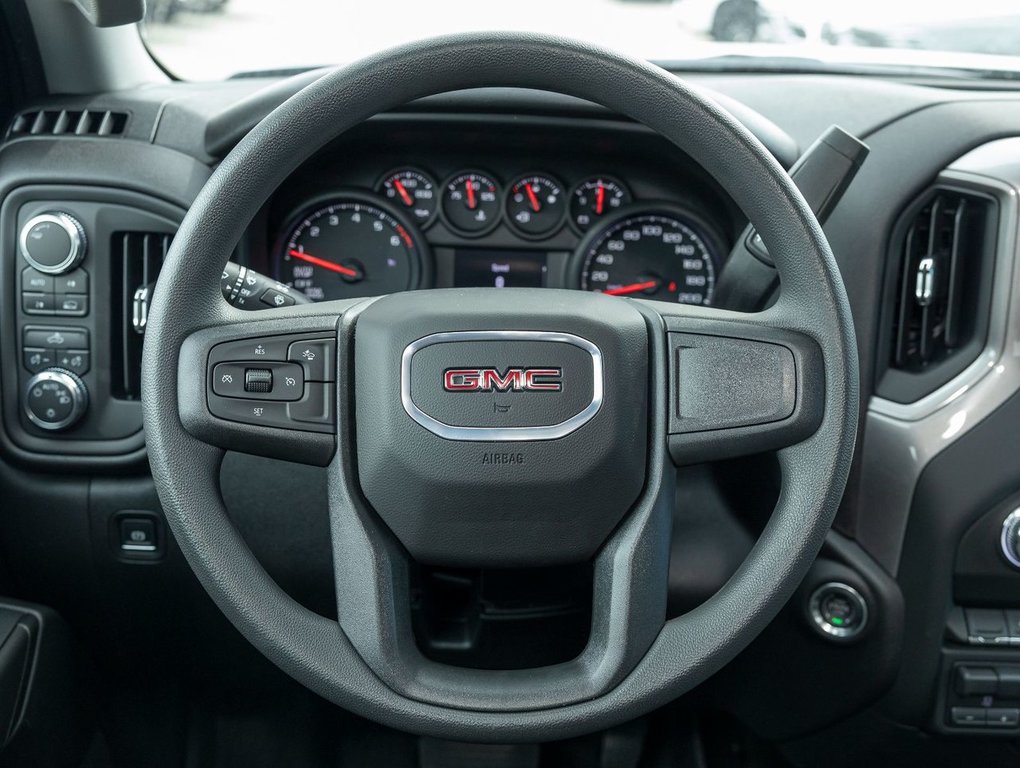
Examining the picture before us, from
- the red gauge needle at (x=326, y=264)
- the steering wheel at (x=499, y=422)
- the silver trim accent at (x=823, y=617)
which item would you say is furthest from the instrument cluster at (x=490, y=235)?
the steering wheel at (x=499, y=422)

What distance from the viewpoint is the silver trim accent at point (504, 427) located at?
37.9 inches

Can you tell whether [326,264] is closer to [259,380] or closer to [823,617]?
[259,380]

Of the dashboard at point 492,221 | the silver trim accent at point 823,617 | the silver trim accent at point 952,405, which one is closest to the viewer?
the silver trim accent at point 952,405

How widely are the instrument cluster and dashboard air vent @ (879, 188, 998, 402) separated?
276mm

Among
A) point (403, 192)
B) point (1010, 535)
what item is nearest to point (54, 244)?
point (403, 192)

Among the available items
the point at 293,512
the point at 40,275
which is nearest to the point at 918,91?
the point at 293,512

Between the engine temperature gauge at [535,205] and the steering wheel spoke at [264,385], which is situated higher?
the engine temperature gauge at [535,205]

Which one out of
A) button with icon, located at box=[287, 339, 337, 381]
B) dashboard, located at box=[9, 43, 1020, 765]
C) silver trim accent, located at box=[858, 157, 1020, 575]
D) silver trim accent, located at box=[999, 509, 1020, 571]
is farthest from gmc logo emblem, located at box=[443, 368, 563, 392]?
silver trim accent, located at box=[999, 509, 1020, 571]

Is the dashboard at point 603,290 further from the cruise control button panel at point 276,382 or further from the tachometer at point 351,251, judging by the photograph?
the cruise control button panel at point 276,382

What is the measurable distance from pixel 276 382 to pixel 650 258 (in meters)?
0.71

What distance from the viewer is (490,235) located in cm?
154

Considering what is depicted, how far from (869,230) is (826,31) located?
546mm

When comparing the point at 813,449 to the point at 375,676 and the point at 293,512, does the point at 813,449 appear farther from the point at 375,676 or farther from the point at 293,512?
the point at 293,512

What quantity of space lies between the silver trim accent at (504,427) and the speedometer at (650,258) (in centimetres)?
55
